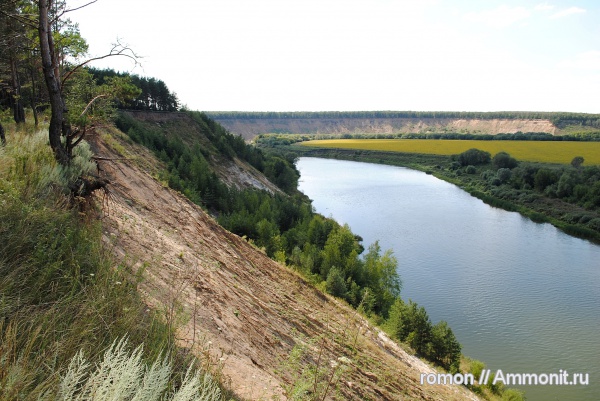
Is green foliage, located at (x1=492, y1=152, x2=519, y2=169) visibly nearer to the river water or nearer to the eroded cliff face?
the river water

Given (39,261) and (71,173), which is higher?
(71,173)

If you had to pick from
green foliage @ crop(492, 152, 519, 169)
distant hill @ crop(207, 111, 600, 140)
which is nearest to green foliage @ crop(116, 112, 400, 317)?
green foliage @ crop(492, 152, 519, 169)

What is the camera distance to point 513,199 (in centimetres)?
4428

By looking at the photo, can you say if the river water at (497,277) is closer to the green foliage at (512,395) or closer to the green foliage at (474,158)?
the green foliage at (512,395)

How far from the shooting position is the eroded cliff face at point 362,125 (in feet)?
504

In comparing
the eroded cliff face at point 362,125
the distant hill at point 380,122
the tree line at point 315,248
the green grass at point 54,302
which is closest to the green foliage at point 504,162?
the tree line at point 315,248

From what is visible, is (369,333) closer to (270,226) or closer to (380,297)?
(380,297)

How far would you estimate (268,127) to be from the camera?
166 m

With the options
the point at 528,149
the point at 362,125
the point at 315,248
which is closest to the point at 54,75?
the point at 315,248

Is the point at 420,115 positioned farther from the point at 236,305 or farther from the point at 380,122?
the point at 236,305

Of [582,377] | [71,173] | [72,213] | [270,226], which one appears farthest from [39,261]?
[582,377]

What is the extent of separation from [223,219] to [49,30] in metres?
14.2

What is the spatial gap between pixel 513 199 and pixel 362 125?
138872mm

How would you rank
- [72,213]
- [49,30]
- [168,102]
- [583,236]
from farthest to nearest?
[168,102], [583,236], [49,30], [72,213]
